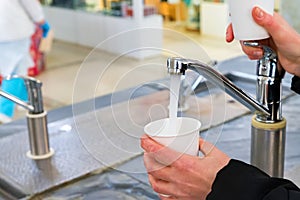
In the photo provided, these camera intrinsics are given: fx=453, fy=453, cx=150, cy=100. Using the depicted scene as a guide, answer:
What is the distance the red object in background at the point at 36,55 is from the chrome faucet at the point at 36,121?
3.28 m

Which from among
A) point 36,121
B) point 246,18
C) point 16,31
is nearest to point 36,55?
point 16,31

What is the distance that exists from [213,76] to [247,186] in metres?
0.22

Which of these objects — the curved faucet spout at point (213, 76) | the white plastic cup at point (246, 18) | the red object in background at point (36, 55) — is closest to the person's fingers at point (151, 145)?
the curved faucet spout at point (213, 76)

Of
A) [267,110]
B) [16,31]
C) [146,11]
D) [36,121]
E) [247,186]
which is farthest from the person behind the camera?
[146,11]

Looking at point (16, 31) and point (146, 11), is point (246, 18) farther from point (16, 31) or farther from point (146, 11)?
point (146, 11)

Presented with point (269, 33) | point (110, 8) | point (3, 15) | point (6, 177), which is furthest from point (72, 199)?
point (110, 8)

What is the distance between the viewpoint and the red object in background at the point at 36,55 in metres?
4.36

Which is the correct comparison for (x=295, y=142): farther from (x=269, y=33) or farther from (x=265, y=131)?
(x=269, y=33)

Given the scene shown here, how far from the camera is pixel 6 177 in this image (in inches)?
41.4

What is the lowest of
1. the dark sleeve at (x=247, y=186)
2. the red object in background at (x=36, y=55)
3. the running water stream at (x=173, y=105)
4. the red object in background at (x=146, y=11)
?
the red object in background at (x=36, y=55)

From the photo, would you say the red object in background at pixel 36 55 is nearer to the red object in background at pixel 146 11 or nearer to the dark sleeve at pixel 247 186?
the red object in background at pixel 146 11

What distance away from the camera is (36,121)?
111 cm

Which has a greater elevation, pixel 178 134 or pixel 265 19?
pixel 265 19

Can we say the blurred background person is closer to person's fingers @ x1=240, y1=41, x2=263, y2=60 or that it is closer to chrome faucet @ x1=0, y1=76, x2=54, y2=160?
chrome faucet @ x1=0, y1=76, x2=54, y2=160
